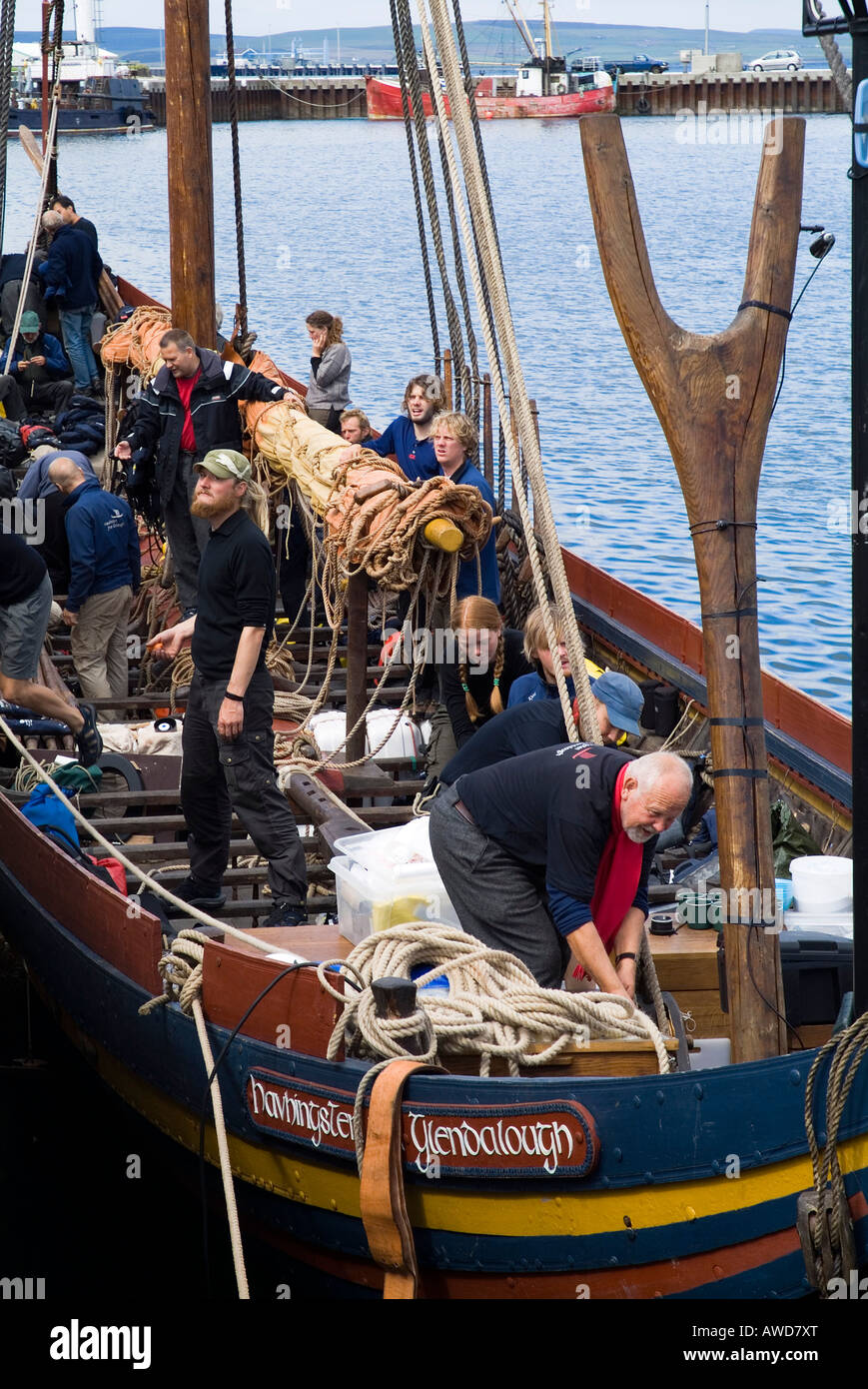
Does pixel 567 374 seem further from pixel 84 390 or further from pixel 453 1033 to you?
pixel 453 1033

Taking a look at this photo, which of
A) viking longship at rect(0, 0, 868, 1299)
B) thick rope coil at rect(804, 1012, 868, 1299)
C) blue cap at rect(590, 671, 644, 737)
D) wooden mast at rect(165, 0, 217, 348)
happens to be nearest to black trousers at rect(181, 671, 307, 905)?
viking longship at rect(0, 0, 868, 1299)

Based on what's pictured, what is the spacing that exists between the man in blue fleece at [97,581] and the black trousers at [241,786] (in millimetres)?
2569

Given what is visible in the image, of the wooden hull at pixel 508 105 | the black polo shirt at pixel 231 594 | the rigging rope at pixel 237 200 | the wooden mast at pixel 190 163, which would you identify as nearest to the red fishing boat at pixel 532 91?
the wooden hull at pixel 508 105

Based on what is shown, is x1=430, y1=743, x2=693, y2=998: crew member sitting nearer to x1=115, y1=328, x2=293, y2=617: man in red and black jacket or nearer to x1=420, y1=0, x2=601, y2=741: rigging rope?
x1=420, y1=0, x2=601, y2=741: rigging rope

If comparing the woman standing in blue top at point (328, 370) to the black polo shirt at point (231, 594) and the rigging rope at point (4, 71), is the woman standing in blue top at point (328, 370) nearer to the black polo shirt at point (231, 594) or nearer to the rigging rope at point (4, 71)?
the rigging rope at point (4, 71)

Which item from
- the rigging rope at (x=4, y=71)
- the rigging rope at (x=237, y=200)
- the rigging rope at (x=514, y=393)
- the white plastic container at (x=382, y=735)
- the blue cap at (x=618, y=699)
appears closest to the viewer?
the rigging rope at (x=514, y=393)

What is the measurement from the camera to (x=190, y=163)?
9320 millimetres

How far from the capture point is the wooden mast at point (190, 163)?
903 centimetres

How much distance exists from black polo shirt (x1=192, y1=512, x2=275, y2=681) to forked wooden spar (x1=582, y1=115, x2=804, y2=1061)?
90.8 inches

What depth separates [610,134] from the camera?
12.2 feet

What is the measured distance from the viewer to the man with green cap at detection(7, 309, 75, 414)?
1388cm

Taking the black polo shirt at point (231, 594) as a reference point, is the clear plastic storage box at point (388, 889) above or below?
below

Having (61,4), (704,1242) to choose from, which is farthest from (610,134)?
(61,4)
